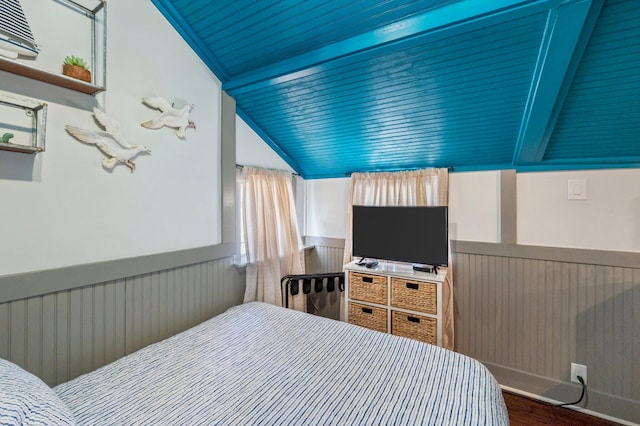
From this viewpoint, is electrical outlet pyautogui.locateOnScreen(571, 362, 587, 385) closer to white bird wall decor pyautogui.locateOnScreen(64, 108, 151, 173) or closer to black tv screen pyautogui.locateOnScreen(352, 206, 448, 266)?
black tv screen pyautogui.locateOnScreen(352, 206, 448, 266)

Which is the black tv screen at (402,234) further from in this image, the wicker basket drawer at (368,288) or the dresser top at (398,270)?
the wicker basket drawer at (368,288)

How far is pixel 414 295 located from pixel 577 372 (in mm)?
1232

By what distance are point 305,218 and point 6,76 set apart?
2384mm

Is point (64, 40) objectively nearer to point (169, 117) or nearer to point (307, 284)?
point (169, 117)

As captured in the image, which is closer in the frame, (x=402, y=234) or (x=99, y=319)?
(x=99, y=319)

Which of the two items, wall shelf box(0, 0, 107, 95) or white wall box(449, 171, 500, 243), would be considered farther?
white wall box(449, 171, 500, 243)

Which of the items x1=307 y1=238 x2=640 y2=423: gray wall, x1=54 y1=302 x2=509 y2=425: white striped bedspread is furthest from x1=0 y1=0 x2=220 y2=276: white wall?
x1=307 y1=238 x2=640 y2=423: gray wall

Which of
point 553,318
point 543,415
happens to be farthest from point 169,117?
point 543,415

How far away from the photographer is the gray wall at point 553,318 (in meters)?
1.81

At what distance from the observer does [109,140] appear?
1.45 m

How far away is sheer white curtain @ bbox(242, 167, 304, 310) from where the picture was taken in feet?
7.48

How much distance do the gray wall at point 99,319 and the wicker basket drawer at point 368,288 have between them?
1.12 metres

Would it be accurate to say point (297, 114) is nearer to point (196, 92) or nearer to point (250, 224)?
point (196, 92)

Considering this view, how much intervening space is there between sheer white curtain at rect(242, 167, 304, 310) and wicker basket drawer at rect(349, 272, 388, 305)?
22.9 inches
